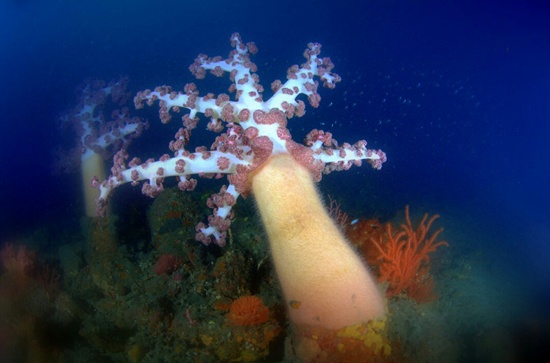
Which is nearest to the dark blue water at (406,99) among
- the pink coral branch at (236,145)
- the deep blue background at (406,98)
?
the deep blue background at (406,98)

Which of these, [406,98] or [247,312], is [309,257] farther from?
[406,98]

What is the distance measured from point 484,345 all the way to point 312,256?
320cm

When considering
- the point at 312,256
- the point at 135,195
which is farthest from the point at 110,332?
the point at 135,195

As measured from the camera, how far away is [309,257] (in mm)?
3777

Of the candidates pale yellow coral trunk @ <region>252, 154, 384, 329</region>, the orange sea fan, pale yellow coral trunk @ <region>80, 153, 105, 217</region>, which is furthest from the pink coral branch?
pale yellow coral trunk @ <region>80, 153, 105, 217</region>

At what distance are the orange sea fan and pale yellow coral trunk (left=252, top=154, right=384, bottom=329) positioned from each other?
0.43 meters

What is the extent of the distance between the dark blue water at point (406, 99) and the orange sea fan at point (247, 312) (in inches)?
349

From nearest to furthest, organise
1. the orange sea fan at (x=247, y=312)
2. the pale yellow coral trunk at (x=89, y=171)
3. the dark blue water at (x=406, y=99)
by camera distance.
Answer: the orange sea fan at (x=247, y=312)
the pale yellow coral trunk at (x=89, y=171)
the dark blue water at (x=406, y=99)

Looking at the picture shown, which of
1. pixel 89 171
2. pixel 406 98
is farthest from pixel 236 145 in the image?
pixel 406 98

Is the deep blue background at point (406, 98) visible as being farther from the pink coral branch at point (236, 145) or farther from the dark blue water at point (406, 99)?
the pink coral branch at point (236, 145)

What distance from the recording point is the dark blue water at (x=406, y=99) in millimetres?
19844

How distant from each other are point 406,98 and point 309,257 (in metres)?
38.2

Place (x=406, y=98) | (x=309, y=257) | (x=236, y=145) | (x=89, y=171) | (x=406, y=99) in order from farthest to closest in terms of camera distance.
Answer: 1. (x=406, y=98)
2. (x=406, y=99)
3. (x=89, y=171)
4. (x=236, y=145)
5. (x=309, y=257)

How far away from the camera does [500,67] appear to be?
3394 centimetres
